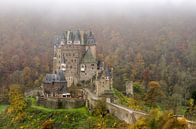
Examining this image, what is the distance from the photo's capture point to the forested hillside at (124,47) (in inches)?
3711

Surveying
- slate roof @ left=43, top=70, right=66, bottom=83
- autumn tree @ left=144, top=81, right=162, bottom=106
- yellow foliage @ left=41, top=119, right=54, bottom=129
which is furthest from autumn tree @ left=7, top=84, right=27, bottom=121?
autumn tree @ left=144, top=81, right=162, bottom=106

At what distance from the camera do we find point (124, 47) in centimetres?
11300

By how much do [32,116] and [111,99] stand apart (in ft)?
28.6

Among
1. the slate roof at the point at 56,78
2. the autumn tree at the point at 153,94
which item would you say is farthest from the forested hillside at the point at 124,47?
the slate roof at the point at 56,78

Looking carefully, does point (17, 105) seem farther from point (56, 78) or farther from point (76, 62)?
point (76, 62)

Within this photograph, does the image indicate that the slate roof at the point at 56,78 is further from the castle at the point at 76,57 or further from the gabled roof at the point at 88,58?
the gabled roof at the point at 88,58

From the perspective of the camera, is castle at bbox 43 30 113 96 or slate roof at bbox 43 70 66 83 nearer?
slate roof at bbox 43 70 66 83

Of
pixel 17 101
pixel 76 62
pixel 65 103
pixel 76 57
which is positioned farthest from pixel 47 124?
pixel 76 57

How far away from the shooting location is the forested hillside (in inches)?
3711

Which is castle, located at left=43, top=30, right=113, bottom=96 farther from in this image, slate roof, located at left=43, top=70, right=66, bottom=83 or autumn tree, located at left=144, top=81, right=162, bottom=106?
autumn tree, located at left=144, top=81, right=162, bottom=106

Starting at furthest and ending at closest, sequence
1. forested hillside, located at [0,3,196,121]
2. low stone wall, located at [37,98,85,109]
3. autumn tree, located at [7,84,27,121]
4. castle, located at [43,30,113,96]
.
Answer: forested hillside, located at [0,3,196,121] → castle, located at [43,30,113,96] → autumn tree, located at [7,84,27,121] → low stone wall, located at [37,98,85,109]

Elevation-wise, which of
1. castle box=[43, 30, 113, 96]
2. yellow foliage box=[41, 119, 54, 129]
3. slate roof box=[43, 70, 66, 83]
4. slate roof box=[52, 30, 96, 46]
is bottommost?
yellow foliage box=[41, 119, 54, 129]

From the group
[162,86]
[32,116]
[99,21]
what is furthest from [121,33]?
[32,116]

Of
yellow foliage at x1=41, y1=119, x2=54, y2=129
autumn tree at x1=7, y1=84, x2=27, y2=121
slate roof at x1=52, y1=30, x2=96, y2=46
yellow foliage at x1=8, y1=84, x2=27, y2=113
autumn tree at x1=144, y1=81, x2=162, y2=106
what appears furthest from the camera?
autumn tree at x1=144, y1=81, x2=162, y2=106
